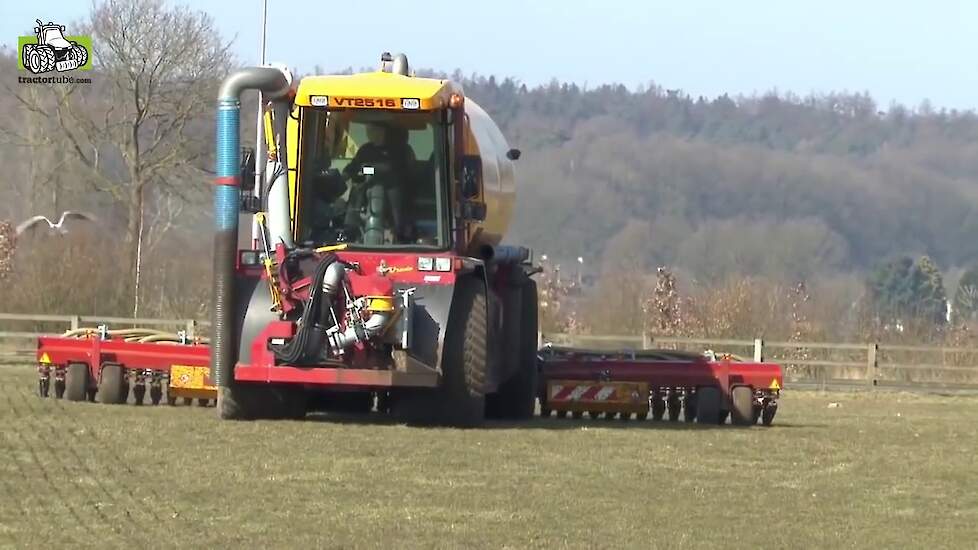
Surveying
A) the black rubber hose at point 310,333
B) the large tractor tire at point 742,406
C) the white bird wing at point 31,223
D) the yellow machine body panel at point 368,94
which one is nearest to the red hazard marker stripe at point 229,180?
the yellow machine body panel at point 368,94

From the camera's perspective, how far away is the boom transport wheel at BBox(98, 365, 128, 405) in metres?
18.7

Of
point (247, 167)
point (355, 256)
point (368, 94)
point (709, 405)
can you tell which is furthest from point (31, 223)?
point (355, 256)

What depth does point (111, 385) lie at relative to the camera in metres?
18.7

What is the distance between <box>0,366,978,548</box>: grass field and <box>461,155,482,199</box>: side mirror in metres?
2.31

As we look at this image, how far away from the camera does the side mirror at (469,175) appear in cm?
1712

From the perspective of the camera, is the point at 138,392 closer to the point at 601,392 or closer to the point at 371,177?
the point at 371,177

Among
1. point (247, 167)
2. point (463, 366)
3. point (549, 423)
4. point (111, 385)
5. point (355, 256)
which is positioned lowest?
point (549, 423)

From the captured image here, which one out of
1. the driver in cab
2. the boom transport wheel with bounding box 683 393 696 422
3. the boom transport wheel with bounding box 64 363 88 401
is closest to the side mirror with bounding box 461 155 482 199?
the driver in cab

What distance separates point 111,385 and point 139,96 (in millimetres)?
30961

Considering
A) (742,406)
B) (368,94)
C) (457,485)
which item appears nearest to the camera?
(457,485)

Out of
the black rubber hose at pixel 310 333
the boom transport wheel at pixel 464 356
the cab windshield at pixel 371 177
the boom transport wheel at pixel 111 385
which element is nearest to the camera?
the black rubber hose at pixel 310 333

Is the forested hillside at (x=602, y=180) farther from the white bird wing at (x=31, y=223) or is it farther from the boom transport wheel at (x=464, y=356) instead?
the boom transport wheel at (x=464, y=356)

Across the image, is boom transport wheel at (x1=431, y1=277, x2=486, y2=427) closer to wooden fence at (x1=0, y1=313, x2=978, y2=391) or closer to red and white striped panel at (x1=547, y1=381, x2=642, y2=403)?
red and white striped panel at (x1=547, y1=381, x2=642, y2=403)

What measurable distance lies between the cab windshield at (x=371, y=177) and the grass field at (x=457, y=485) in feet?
Answer: 6.23
